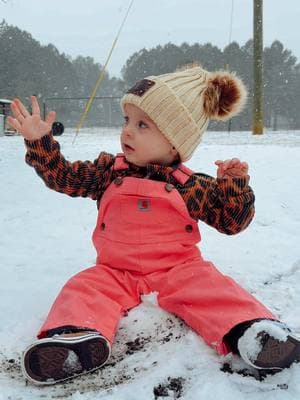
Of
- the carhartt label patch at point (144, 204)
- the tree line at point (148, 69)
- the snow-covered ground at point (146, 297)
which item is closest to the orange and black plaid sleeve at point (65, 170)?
the carhartt label patch at point (144, 204)

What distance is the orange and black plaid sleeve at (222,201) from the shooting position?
1938mm

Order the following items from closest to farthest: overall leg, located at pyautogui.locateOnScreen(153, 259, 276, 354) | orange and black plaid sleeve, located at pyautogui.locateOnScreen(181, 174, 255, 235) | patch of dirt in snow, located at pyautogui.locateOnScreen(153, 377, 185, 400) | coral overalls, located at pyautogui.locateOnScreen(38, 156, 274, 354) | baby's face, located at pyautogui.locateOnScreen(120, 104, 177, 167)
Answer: patch of dirt in snow, located at pyautogui.locateOnScreen(153, 377, 185, 400)
overall leg, located at pyautogui.locateOnScreen(153, 259, 276, 354)
coral overalls, located at pyautogui.locateOnScreen(38, 156, 274, 354)
orange and black plaid sleeve, located at pyautogui.locateOnScreen(181, 174, 255, 235)
baby's face, located at pyautogui.locateOnScreen(120, 104, 177, 167)

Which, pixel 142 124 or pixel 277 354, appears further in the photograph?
pixel 142 124

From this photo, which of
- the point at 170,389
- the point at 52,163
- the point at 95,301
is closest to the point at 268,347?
the point at 170,389

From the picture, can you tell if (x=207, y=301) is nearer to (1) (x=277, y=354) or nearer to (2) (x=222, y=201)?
(1) (x=277, y=354)

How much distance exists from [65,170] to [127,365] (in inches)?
35.0

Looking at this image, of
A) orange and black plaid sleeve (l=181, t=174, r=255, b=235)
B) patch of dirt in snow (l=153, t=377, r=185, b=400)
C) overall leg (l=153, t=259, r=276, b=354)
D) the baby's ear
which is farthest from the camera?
the baby's ear

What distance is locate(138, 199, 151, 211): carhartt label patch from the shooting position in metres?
1.96

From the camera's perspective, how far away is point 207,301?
167 cm

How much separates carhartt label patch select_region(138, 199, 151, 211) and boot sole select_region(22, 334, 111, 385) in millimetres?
655

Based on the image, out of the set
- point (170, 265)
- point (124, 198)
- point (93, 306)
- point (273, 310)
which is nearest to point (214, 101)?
point (124, 198)

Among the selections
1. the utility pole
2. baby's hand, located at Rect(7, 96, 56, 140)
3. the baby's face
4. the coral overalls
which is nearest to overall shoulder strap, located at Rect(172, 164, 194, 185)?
the coral overalls

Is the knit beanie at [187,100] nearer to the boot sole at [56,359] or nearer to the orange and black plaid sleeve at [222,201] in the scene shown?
the orange and black plaid sleeve at [222,201]

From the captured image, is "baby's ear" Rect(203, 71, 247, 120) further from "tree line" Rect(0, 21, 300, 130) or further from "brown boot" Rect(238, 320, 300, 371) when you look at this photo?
"tree line" Rect(0, 21, 300, 130)
